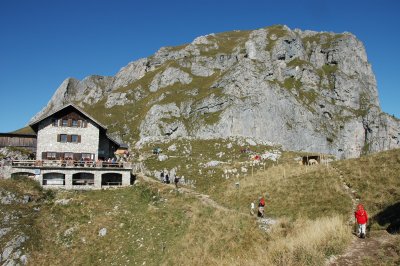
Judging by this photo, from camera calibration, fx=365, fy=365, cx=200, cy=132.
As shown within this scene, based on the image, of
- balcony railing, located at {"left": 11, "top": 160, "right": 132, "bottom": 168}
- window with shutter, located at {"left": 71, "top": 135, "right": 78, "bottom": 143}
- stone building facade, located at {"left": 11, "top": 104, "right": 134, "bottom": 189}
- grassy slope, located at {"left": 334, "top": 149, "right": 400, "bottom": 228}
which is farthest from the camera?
window with shutter, located at {"left": 71, "top": 135, "right": 78, "bottom": 143}

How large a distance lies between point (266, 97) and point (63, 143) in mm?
89762

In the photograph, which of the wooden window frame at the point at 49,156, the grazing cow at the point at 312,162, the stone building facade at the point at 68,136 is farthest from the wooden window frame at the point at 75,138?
the grazing cow at the point at 312,162

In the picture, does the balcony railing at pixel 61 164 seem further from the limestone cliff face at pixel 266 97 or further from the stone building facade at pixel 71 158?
the limestone cliff face at pixel 266 97

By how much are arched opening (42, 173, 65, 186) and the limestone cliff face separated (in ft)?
213

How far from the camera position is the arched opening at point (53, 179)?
4885cm

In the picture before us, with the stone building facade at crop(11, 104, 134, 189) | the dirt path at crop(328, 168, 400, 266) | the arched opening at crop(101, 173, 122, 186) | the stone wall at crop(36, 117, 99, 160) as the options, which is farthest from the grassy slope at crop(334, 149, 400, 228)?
the stone wall at crop(36, 117, 99, 160)

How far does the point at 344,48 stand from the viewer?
170m

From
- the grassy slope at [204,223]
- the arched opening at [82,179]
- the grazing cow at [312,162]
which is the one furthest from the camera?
the arched opening at [82,179]

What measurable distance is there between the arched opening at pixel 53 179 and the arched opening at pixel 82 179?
1576 mm

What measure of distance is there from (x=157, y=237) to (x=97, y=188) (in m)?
19.3

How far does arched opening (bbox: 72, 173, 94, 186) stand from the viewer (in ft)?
162

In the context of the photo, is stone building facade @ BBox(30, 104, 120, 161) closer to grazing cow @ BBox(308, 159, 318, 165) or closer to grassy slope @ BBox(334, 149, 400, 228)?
grazing cow @ BBox(308, 159, 318, 165)

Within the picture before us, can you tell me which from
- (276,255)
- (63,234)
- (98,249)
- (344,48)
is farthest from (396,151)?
(344,48)

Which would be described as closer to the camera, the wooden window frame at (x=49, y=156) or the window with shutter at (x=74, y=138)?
the wooden window frame at (x=49, y=156)
